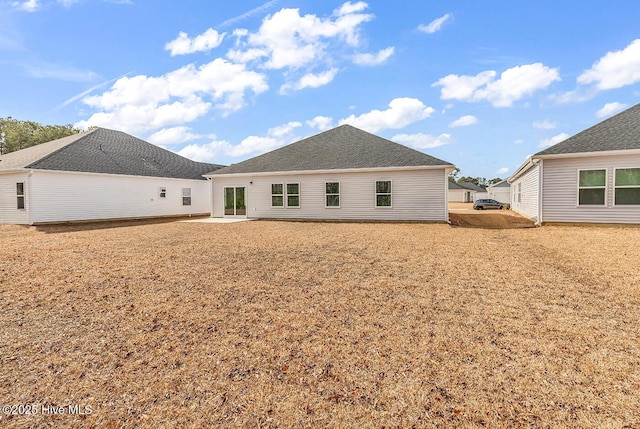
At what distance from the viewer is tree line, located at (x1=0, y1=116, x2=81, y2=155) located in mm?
37188

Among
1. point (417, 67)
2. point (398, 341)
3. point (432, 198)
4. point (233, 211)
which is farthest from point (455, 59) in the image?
point (398, 341)

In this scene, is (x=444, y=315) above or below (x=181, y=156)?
below

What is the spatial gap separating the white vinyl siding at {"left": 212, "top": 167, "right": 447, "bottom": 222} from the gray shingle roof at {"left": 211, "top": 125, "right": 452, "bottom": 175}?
1.43 ft

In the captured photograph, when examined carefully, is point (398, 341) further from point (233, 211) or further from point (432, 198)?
point (233, 211)

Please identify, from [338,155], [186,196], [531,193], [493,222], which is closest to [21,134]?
[186,196]

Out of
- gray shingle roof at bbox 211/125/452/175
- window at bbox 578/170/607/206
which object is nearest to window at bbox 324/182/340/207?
gray shingle roof at bbox 211/125/452/175

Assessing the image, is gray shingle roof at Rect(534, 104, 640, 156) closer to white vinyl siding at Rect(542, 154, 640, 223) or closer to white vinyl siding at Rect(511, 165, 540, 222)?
white vinyl siding at Rect(542, 154, 640, 223)

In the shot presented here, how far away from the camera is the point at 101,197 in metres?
18.4

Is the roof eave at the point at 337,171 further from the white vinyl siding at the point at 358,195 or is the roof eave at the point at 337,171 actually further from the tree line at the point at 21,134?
the tree line at the point at 21,134

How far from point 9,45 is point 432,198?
20796 mm

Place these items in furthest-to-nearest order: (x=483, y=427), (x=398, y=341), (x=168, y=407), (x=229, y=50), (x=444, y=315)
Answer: (x=229, y=50) < (x=444, y=315) < (x=398, y=341) < (x=168, y=407) < (x=483, y=427)

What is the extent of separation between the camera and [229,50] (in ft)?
45.1

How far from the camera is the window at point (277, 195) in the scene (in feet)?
60.3

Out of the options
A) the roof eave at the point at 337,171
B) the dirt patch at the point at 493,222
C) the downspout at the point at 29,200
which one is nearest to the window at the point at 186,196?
the roof eave at the point at 337,171
